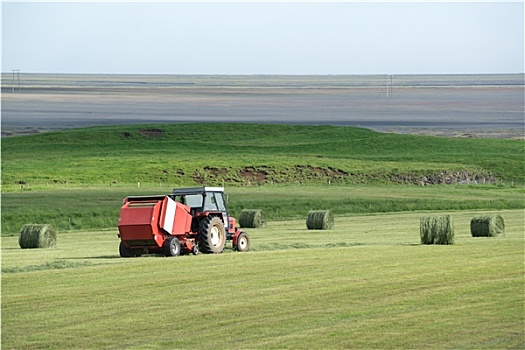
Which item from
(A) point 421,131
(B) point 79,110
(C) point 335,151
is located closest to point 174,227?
(C) point 335,151

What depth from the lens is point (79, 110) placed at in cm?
18075

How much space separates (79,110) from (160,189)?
4929 inches

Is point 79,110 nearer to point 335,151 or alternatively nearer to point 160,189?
point 335,151

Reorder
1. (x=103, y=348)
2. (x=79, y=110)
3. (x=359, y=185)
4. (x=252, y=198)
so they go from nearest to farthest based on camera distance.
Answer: (x=103, y=348), (x=252, y=198), (x=359, y=185), (x=79, y=110)

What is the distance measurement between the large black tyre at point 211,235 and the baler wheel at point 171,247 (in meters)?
0.92

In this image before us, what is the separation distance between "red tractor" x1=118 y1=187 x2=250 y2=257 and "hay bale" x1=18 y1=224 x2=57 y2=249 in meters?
4.95

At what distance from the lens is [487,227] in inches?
1300

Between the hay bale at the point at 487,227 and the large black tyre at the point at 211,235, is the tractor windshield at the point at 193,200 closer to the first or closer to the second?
the large black tyre at the point at 211,235

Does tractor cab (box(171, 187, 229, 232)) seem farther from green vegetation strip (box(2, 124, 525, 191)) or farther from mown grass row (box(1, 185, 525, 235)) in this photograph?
green vegetation strip (box(2, 124, 525, 191))

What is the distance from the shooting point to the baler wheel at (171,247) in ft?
88.2

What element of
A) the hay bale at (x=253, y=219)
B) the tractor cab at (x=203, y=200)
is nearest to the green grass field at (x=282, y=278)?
the hay bale at (x=253, y=219)

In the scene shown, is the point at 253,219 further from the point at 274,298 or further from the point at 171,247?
the point at 274,298

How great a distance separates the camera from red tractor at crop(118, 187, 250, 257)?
2667 centimetres

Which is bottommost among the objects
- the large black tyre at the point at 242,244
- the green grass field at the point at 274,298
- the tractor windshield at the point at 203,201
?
the green grass field at the point at 274,298
